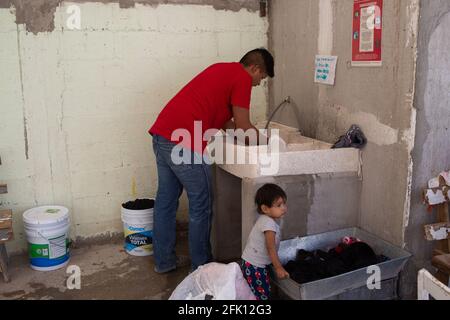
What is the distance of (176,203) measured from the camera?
3086 mm

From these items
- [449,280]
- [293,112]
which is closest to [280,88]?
[293,112]

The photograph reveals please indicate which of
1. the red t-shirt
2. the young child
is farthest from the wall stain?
the young child

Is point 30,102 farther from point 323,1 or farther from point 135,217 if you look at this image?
point 323,1

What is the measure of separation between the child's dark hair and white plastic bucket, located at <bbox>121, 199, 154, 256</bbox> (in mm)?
1115

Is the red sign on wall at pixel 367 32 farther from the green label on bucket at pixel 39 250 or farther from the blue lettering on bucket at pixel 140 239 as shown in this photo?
the green label on bucket at pixel 39 250

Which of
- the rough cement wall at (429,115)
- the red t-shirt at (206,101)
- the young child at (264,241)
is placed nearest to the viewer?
the rough cement wall at (429,115)

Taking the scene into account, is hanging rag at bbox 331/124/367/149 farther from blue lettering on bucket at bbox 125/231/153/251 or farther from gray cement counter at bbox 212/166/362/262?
blue lettering on bucket at bbox 125/231/153/251

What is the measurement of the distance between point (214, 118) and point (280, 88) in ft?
3.34

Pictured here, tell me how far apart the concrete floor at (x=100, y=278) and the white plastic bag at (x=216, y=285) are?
0.56m

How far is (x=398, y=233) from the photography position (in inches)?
99.7

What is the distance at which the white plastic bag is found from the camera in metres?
2.19

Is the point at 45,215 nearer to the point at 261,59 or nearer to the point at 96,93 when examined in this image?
the point at 96,93

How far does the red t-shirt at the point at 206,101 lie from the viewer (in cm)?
274

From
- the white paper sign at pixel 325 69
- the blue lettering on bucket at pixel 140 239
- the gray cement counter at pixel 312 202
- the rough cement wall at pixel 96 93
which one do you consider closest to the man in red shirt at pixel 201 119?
the gray cement counter at pixel 312 202
